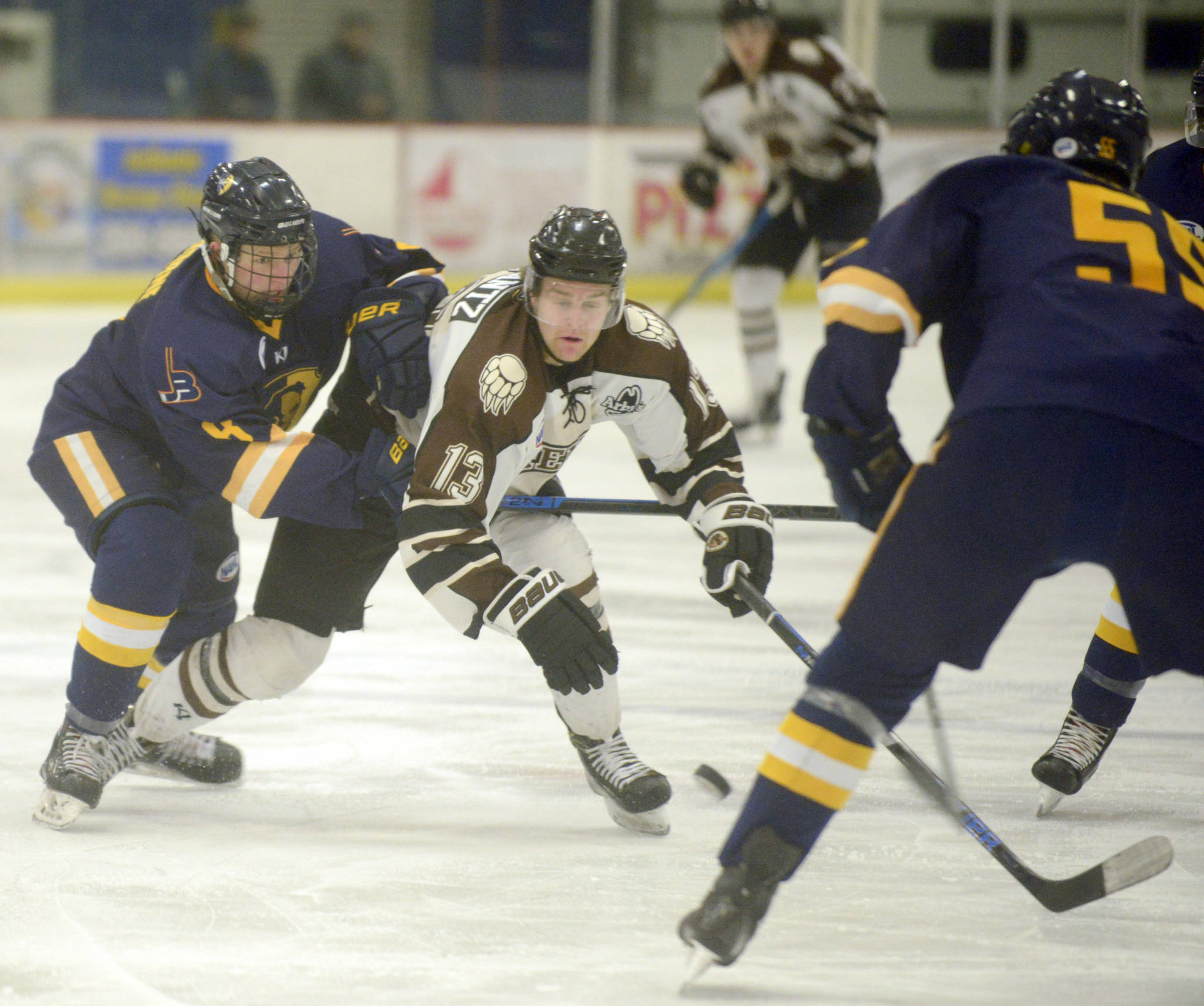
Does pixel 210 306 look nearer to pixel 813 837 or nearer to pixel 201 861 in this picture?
pixel 201 861

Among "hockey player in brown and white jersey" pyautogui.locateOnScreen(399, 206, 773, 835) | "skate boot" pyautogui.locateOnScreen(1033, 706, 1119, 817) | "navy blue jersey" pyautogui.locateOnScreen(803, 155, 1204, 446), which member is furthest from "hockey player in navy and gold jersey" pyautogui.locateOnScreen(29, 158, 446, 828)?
"skate boot" pyautogui.locateOnScreen(1033, 706, 1119, 817)

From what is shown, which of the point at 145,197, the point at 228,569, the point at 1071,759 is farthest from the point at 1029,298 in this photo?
the point at 145,197

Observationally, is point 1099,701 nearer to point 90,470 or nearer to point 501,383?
point 501,383

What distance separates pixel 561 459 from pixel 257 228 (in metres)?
0.55

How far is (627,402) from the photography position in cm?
239

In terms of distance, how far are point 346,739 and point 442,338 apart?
84 centimetres

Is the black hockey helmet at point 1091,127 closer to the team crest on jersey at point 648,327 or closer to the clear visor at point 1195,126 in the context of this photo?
the team crest on jersey at point 648,327

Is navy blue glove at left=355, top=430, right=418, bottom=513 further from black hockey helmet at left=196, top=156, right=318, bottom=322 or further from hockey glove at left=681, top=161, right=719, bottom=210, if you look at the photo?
Result: hockey glove at left=681, top=161, right=719, bottom=210

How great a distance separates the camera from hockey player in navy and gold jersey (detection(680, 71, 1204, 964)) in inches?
66.9

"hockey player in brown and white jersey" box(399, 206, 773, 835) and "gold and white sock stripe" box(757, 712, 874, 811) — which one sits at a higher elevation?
"hockey player in brown and white jersey" box(399, 206, 773, 835)

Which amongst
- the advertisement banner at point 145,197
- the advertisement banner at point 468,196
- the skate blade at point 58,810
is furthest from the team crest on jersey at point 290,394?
the advertisement banner at point 468,196

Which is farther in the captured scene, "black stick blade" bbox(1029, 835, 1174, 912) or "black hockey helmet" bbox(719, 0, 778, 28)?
"black hockey helmet" bbox(719, 0, 778, 28)

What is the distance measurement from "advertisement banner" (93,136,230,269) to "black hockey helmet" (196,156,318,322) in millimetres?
6275

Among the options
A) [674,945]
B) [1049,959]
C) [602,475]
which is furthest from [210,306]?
[602,475]
